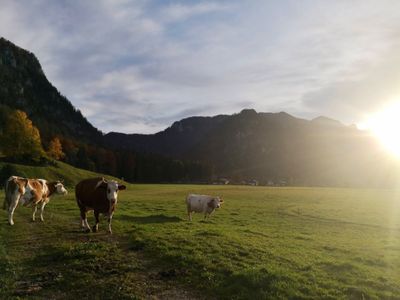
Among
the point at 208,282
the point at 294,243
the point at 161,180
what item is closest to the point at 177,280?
the point at 208,282

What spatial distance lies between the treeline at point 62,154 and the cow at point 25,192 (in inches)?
2859

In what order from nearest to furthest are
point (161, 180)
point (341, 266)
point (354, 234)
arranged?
point (341, 266) → point (354, 234) → point (161, 180)

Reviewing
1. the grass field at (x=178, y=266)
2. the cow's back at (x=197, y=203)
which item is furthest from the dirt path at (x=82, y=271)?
the cow's back at (x=197, y=203)

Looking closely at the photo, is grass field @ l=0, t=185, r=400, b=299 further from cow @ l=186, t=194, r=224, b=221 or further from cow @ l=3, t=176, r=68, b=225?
cow @ l=186, t=194, r=224, b=221

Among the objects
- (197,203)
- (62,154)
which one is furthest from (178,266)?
(62,154)

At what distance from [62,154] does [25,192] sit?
A: 106m

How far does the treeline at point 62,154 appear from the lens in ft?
327

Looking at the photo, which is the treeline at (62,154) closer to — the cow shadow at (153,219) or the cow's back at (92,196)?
the cow shadow at (153,219)

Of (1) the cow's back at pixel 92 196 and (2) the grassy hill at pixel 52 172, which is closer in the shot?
(1) the cow's back at pixel 92 196

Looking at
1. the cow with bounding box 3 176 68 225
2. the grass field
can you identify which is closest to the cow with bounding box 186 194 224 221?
the cow with bounding box 3 176 68 225

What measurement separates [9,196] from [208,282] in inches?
683

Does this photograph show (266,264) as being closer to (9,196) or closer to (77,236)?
(77,236)

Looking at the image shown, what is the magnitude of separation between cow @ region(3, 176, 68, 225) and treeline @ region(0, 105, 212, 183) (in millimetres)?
72620

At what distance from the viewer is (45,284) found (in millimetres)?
13594
